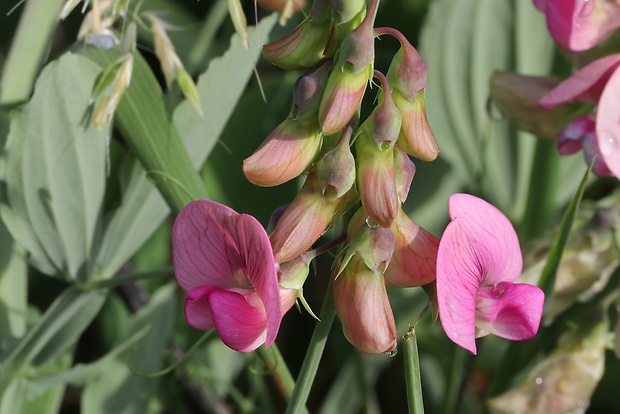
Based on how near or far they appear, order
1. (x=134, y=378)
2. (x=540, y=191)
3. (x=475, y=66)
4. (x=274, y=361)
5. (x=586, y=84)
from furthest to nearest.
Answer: (x=475, y=66)
(x=540, y=191)
(x=134, y=378)
(x=586, y=84)
(x=274, y=361)

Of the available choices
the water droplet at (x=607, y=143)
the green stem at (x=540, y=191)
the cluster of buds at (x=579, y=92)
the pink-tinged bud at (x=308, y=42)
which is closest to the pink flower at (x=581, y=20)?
the cluster of buds at (x=579, y=92)

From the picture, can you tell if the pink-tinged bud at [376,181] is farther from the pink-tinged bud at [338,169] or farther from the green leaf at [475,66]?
the green leaf at [475,66]

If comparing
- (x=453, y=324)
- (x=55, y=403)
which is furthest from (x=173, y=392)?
(x=453, y=324)

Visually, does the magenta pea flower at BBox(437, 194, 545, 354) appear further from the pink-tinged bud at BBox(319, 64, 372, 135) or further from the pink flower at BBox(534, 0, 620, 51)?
the pink flower at BBox(534, 0, 620, 51)

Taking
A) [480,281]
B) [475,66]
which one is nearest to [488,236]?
[480,281]

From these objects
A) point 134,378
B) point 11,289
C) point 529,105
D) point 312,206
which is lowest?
point 134,378

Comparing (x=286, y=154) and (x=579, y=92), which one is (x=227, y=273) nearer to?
(x=286, y=154)

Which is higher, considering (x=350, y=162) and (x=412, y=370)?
(x=350, y=162)

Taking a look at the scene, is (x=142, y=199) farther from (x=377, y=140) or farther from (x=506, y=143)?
(x=506, y=143)
